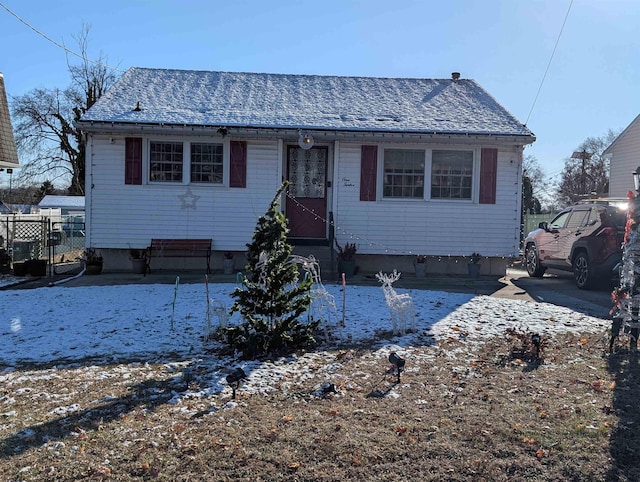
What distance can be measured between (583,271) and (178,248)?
28.0ft

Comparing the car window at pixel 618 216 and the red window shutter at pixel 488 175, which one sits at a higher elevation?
the red window shutter at pixel 488 175

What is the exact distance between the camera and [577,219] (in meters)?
11.1

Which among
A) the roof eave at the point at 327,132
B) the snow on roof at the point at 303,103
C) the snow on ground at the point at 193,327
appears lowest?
the snow on ground at the point at 193,327

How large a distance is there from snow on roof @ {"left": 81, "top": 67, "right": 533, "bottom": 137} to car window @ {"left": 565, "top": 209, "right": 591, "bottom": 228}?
1997mm

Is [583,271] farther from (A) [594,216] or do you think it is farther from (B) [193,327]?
(B) [193,327]

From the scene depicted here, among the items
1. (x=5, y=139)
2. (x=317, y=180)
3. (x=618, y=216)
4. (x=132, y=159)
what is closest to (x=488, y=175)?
(x=618, y=216)

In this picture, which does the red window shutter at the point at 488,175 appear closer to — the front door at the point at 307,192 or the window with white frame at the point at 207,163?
the front door at the point at 307,192

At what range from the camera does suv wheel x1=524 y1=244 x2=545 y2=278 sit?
1278cm

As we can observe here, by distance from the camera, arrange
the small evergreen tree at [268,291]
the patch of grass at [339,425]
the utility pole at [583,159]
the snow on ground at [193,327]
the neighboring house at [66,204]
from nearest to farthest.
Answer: the patch of grass at [339,425]
the snow on ground at [193,327]
the small evergreen tree at [268,291]
the neighboring house at [66,204]
the utility pole at [583,159]

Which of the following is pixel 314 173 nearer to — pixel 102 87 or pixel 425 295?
pixel 425 295

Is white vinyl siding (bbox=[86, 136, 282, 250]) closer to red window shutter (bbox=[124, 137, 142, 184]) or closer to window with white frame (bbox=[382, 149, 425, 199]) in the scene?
red window shutter (bbox=[124, 137, 142, 184])

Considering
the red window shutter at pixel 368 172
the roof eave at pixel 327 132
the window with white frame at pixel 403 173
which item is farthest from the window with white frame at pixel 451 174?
the red window shutter at pixel 368 172

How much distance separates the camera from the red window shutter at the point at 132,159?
11820 mm

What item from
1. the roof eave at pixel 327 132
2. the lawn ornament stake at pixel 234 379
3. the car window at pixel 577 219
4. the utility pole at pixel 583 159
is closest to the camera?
the lawn ornament stake at pixel 234 379
